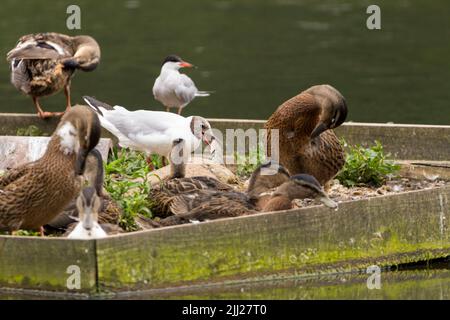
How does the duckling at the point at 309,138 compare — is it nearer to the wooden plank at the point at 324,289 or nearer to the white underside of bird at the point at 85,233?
the wooden plank at the point at 324,289

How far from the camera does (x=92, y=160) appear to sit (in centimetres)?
1061

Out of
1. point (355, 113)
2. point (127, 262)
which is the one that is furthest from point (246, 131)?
point (355, 113)

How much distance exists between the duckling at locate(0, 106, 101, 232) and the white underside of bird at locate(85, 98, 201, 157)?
1.79 metres

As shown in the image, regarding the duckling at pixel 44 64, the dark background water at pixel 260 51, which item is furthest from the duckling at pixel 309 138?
the dark background water at pixel 260 51

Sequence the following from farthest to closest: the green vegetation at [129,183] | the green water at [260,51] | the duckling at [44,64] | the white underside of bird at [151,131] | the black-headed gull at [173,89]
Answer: the green water at [260,51], the black-headed gull at [173,89], the duckling at [44,64], the white underside of bird at [151,131], the green vegetation at [129,183]

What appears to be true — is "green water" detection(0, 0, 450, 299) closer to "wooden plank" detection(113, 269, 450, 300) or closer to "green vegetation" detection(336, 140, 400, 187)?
"green vegetation" detection(336, 140, 400, 187)

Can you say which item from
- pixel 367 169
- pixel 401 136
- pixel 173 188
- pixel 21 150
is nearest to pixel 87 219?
pixel 173 188

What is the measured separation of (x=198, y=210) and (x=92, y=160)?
93cm

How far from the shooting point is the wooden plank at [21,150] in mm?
12125

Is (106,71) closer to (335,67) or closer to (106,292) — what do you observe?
(335,67)

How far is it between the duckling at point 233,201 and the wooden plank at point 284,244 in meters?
0.19

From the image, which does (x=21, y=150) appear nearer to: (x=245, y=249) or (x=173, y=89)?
(x=173, y=89)

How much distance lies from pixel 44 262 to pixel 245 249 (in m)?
1.51

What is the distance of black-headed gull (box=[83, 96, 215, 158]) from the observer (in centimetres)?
1188
